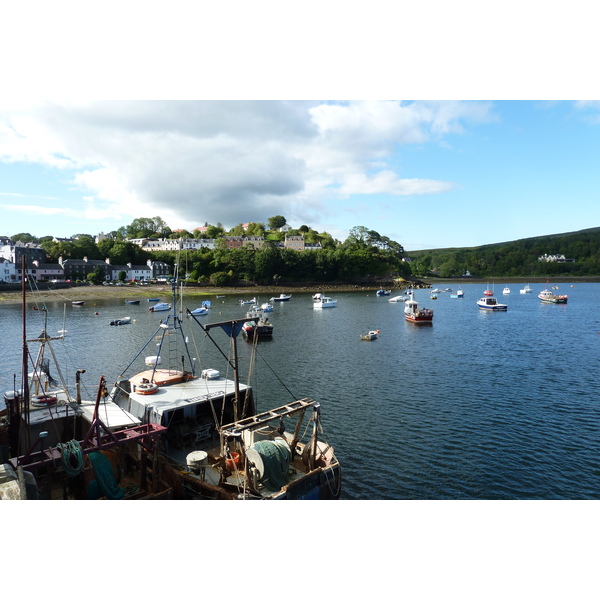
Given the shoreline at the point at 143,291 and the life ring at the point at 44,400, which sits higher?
the shoreline at the point at 143,291

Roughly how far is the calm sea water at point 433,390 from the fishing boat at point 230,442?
2909mm

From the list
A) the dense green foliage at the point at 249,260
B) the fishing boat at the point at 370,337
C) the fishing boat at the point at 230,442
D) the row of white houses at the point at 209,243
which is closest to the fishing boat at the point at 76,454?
the fishing boat at the point at 230,442

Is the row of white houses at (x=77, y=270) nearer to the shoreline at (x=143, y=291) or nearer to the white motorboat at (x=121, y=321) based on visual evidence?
the shoreline at (x=143, y=291)

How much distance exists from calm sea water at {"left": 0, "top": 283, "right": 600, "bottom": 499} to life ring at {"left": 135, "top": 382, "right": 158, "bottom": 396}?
29.7 feet

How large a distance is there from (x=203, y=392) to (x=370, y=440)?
8.85 meters

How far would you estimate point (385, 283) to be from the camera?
525 feet

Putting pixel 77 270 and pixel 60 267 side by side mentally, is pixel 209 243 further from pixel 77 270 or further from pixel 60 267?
pixel 60 267

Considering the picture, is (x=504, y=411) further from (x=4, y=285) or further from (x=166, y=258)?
(x=166, y=258)

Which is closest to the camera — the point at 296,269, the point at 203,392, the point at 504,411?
the point at 203,392

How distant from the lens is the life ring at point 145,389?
1803cm

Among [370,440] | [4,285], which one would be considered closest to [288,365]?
[370,440]

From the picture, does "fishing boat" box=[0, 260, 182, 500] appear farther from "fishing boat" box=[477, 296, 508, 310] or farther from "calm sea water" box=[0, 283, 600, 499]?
"fishing boat" box=[477, 296, 508, 310]

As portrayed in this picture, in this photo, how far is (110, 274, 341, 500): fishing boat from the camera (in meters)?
13.4

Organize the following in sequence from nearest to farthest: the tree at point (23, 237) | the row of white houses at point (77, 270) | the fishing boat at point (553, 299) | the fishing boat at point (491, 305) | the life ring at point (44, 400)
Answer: the life ring at point (44, 400) < the fishing boat at point (491, 305) < the fishing boat at point (553, 299) < the row of white houses at point (77, 270) < the tree at point (23, 237)
